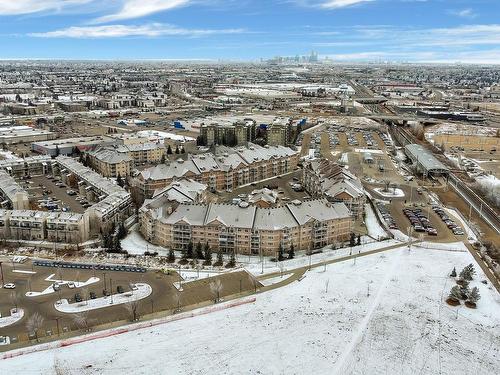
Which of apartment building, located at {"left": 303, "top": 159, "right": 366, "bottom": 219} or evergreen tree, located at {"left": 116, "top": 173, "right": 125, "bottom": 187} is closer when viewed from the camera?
apartment building, located at {"left": 303, "top": 159, "right": 366, "bottom": 219}

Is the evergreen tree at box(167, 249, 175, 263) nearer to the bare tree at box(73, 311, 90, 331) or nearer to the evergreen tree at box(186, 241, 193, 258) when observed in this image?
the evergreen tree at box(186, 241, 193, 258)

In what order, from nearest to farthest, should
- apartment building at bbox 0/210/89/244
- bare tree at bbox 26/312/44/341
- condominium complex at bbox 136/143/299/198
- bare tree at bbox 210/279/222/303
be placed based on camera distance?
bare tree at bbox 26/312/44/341
bare tree at bbox 210/279/222/303
apartment building at bbox 0/210/89/244
condominium complex at bbox 136/143/299/198

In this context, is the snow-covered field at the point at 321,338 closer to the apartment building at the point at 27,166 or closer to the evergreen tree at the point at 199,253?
the evergreen tree at the point at 199,253

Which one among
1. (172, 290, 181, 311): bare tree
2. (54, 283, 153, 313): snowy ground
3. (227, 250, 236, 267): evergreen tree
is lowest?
(172, 290, 181, 311): bare tree

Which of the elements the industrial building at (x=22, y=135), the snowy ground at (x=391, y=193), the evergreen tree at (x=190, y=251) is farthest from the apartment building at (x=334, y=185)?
the industrial building at (x=22, y=135)

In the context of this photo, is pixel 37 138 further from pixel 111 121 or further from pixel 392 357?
pixel 392 357

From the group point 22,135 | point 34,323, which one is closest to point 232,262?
point 34,323

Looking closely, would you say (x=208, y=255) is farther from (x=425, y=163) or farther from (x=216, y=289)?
(x=425, y=163)

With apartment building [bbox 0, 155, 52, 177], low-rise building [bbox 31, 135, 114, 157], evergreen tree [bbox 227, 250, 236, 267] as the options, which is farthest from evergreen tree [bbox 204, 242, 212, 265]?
low-rise building [bbox 31, 135, 114, 157]
